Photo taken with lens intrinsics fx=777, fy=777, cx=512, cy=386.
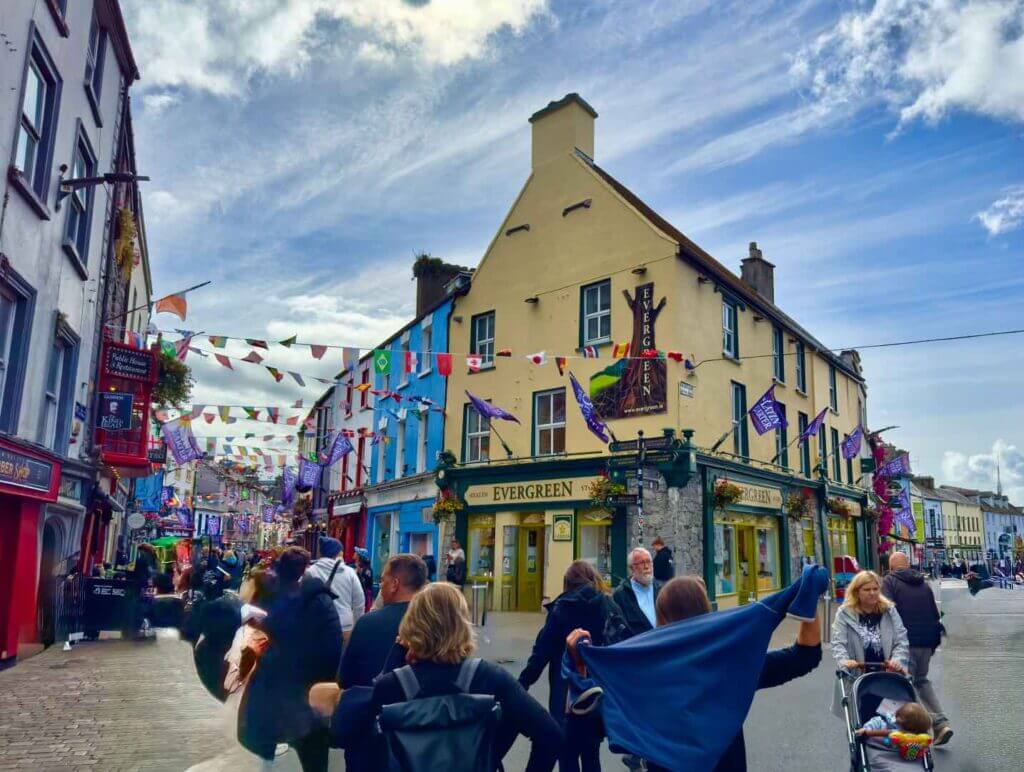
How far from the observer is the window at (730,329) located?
817 inches

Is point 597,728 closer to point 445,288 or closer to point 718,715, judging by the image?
point 718,715

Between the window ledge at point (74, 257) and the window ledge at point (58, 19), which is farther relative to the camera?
the window ledge at point (74, 257)

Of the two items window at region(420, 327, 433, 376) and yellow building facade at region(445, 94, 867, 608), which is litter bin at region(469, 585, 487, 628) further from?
window at region(420, 327, 433, 376)

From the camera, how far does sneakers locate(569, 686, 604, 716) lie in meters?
4.22

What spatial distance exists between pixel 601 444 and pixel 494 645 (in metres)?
7.04

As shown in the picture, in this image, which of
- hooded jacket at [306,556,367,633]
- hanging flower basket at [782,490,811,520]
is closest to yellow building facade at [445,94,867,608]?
hanging flower basket at [782,490,811,520]

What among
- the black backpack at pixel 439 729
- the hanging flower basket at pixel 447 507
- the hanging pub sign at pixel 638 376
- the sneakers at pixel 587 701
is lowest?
the sneakers at pixel 587 701

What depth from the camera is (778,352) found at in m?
23.6

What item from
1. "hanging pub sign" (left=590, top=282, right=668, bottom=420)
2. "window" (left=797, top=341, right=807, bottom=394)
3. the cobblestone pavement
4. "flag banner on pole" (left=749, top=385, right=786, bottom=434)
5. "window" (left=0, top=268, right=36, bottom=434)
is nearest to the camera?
the cobblestone pavement

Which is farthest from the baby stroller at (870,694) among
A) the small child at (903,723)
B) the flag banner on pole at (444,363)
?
the flag banner on pole at (444,363)

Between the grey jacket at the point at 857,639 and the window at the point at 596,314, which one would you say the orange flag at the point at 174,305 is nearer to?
the window at the point at 596,314

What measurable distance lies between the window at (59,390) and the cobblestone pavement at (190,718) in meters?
3.44

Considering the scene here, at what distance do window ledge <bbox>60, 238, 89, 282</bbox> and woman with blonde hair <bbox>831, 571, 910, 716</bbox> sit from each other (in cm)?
1225

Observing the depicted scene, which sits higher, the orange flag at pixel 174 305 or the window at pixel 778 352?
the window at pixel 778 352
